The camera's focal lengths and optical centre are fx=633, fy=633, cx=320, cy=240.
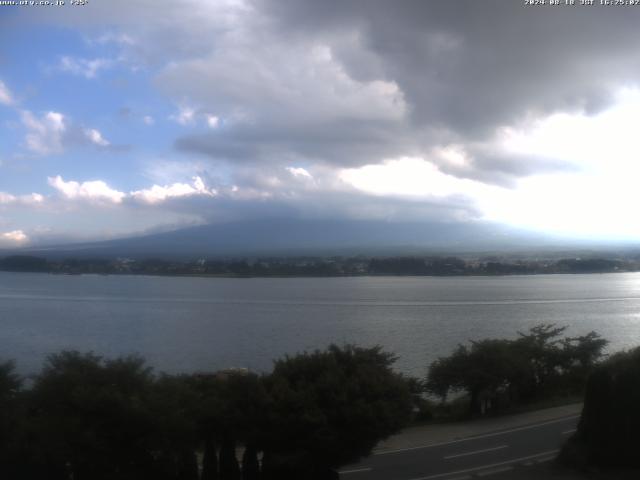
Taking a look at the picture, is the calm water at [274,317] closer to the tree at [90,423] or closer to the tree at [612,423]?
the tree at [612,423]

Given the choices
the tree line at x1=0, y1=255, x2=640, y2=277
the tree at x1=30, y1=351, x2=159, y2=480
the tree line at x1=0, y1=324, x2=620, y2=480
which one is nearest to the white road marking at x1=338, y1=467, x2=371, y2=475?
the tree line at x1=0, y1=324, x2=620, y2=480

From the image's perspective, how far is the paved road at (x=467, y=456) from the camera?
8.30 metres

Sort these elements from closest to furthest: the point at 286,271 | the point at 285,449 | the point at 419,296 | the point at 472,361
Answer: the point at 285,449 < the point at 472,361 < the point at 419,296 < the point at 286,271

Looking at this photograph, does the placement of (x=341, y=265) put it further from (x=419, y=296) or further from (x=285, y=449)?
(x=285, y=449)

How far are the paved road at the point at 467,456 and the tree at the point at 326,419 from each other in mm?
1151

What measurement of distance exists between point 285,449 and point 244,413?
2.08 feet

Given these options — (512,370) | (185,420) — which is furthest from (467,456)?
(512,370)

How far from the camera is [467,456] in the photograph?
9.10 m

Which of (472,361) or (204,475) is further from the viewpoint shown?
(472,361)

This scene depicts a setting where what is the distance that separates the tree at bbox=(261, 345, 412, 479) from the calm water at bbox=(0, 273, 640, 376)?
10.8 metres

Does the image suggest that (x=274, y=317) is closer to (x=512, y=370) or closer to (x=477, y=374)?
(x=512, y=370)

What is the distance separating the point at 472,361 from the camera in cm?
1376

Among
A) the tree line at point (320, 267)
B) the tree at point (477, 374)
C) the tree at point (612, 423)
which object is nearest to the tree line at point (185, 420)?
the tree at point (612, 423)

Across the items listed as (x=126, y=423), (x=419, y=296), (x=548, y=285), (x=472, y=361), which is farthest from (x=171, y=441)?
(x=548, y=285)
